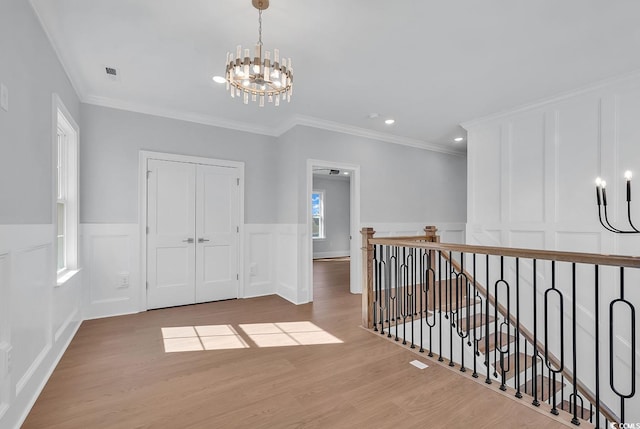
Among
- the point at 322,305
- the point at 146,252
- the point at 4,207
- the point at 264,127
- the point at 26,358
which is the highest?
the point at 264,127

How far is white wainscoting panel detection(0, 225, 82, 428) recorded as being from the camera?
1723 millimetres

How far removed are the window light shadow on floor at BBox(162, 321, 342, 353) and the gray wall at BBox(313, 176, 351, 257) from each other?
20.4 ft

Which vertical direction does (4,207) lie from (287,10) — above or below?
below

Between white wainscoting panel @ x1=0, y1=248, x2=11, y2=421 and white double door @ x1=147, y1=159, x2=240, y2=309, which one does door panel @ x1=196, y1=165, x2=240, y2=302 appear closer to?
white double door @ x1=147, y1=159, x2=240, y2=309

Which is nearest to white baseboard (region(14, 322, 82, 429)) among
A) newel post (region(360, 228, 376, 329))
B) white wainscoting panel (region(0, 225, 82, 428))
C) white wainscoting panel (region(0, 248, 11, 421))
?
white wainscoting panel (region(0, 225, 82, 428))

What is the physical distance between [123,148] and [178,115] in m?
0.83

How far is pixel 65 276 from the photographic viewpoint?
3092 millimetres

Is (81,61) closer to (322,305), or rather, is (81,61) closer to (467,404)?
(322,305)

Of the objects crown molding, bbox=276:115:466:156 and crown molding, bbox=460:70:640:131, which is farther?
crown molding, bbox=276:115:466:156

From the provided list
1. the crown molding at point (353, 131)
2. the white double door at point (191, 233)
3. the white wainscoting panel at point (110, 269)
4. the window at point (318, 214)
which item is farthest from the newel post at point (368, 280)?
the window at point (318, 214)

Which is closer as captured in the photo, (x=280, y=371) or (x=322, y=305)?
(x=280, y=371)

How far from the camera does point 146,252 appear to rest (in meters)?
4.12

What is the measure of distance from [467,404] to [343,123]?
12.7ft

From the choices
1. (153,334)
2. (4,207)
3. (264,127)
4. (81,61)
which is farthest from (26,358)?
(264,127)
